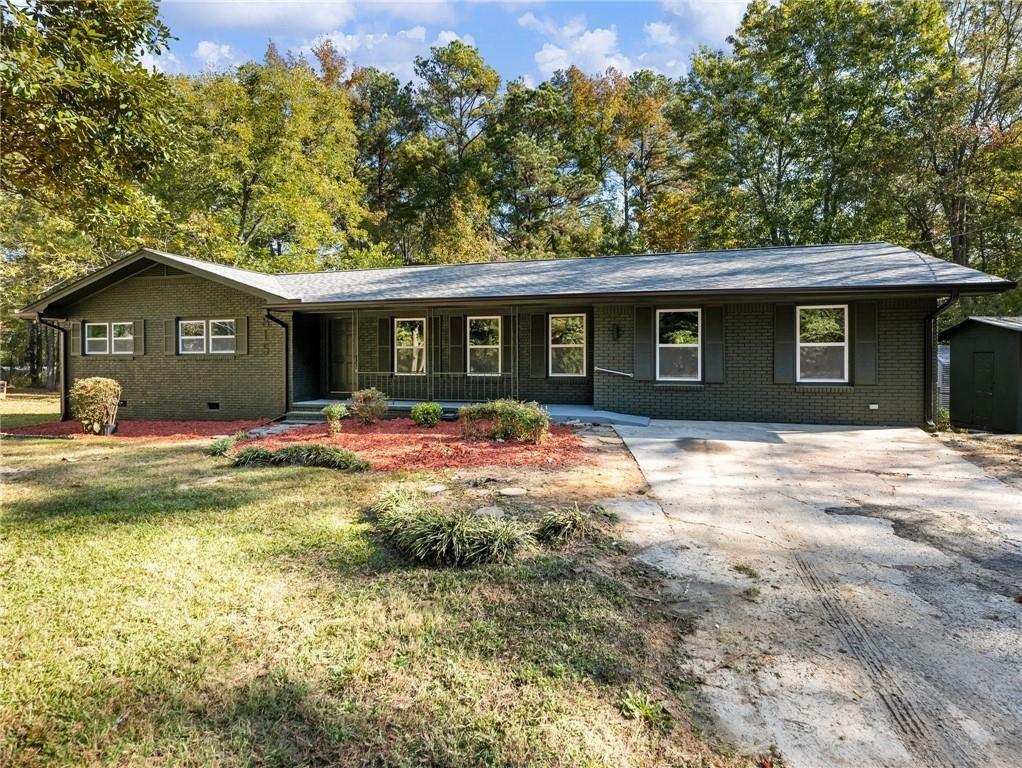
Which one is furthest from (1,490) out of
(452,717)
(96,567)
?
(452,717)

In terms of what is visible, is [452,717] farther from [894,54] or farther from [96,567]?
[894,54]

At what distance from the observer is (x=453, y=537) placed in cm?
374

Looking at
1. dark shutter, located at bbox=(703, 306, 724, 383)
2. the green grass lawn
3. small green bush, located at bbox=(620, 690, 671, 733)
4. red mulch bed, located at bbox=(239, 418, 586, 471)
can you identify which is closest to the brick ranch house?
dark shutter, located at bbox=(703, 306, 724, 383)

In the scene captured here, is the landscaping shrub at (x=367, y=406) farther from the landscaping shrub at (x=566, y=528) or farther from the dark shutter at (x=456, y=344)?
the landscaping shrub at (x=566, y=528)

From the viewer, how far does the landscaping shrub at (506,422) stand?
8133 mm

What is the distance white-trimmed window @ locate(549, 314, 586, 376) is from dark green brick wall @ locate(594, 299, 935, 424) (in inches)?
30.7

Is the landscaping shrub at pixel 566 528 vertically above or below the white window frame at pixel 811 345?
below

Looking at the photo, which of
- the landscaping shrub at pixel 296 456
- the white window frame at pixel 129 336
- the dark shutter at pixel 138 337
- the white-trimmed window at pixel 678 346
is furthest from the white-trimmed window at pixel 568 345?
the white window frame at pixel 129 336

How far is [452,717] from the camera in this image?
2098 millimetres

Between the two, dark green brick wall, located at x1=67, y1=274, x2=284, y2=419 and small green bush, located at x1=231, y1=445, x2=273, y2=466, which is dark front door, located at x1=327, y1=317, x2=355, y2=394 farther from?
small green bush, located at x1=231, y1=445, x2=273, y2=466

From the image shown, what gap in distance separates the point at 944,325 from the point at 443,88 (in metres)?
25.6

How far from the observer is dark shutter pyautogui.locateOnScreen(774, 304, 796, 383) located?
33.2 ft

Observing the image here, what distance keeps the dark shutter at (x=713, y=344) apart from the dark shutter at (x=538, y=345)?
345 cm

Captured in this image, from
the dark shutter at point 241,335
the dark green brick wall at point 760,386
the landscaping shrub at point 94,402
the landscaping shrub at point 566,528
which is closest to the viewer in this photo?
the landscaping shrub at point 566,528
